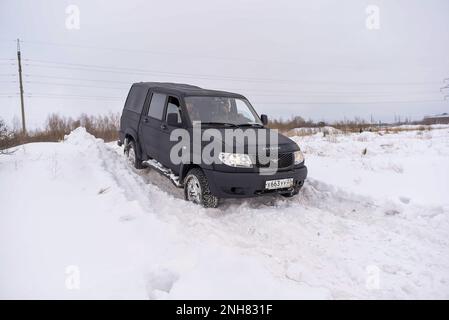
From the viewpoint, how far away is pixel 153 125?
6.84 meters

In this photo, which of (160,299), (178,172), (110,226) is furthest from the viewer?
(178,172)

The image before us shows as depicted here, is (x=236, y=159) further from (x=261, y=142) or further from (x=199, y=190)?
(x=199, y=190)

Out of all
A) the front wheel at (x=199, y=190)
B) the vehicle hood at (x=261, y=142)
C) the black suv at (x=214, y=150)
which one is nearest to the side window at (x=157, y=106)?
the black suv at (x=214, y=150)

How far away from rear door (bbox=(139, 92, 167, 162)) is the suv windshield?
2.89ft

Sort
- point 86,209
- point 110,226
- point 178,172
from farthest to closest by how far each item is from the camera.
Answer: point 178,172
point 86,209
point 110,226

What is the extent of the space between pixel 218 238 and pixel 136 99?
4.98 meters

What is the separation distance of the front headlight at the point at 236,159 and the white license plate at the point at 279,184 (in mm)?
419

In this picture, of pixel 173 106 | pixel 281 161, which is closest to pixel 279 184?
pixel 281 161

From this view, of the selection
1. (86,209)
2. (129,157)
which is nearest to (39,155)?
(129,157)

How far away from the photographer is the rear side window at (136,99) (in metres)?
7.63

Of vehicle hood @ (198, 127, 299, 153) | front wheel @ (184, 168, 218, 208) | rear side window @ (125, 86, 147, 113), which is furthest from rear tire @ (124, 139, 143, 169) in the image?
vehicle hood @ (198, 127, 299, 153)

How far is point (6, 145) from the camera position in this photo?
8.51 m
